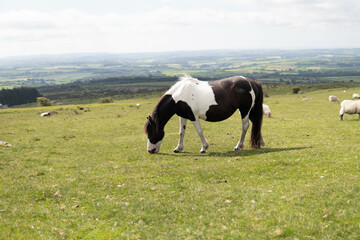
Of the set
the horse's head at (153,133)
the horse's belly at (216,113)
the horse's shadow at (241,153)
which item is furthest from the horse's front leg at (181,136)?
Result: the horse's belly at (216,113)

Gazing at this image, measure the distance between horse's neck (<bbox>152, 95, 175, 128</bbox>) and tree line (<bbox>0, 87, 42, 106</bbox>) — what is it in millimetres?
135648

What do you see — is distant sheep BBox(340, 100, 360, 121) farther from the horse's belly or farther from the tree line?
the tree line

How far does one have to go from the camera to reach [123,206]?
988 centimetres

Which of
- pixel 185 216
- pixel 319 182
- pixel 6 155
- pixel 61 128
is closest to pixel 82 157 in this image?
pixel 6 155

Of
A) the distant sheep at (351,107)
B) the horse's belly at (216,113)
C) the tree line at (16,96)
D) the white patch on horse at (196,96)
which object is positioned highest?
the white patch on horse at (196,96)

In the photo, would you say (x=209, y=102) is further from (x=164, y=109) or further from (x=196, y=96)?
(x=164, y=109)

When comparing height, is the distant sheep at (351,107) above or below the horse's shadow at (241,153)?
above

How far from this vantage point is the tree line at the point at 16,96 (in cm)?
13252

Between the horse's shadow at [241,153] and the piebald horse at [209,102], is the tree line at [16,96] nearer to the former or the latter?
the piebald horse at [209,102]

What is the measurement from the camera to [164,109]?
1756cm

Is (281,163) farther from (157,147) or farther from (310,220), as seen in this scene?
(157,147)

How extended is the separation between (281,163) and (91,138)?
1791cm

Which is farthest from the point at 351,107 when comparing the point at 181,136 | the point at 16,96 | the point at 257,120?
the point at 16,96

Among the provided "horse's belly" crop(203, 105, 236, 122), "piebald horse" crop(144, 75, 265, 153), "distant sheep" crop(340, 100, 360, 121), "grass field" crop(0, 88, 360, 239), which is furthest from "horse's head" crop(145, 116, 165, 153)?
"distant sheep" crop(340, 100, 360, 121)
